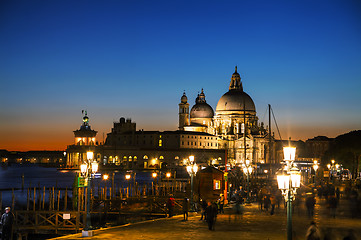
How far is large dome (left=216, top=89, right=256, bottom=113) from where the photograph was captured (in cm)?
13825

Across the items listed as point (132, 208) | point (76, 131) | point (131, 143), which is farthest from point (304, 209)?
point (76, 131)

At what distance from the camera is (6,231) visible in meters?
15.8

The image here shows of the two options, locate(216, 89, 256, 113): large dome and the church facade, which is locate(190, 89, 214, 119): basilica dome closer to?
the church facade

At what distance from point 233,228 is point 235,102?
121m

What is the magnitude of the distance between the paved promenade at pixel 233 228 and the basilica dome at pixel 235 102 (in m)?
114

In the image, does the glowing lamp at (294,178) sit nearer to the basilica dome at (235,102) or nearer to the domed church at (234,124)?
the domed church at (234,124)

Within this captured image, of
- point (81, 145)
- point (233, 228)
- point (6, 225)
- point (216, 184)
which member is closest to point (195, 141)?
point (81, 145)

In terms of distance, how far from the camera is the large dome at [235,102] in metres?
138

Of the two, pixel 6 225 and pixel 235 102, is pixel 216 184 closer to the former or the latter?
pixel 6 225

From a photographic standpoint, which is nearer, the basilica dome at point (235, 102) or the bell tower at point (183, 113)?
the basilica dome at point (235, 102)

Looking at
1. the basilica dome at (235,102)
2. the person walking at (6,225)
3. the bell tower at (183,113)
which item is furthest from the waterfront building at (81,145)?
the person walking at (6,225)

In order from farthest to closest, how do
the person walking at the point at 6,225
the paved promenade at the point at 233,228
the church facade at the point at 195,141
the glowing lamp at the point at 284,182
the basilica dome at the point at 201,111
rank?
the basilica dome at the point at 201,111
the church facade at the point at 195,141
the paved promenade at the point at 233,228
the person walking at the point at 6,225
the glowing lamp at the point at 284,182

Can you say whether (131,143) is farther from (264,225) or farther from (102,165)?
(264,225)

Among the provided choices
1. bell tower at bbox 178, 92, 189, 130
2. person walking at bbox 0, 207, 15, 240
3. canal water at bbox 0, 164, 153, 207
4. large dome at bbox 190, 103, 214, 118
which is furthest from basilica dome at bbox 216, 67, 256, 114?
person walking at bbox 0, 207, 15, 240
